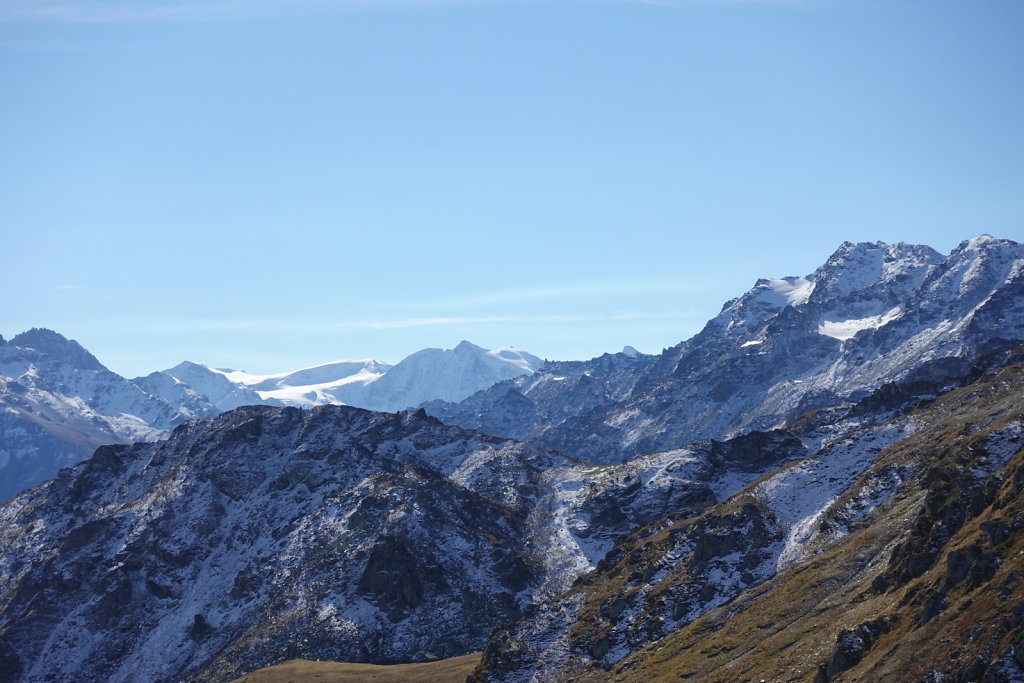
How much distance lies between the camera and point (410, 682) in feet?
636

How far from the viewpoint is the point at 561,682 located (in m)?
167

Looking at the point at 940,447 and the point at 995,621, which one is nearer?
the point at 995,621

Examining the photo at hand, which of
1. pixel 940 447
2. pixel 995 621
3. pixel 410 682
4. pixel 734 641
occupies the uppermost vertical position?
pixel 940 447

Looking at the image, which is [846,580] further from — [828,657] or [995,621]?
[995,621]

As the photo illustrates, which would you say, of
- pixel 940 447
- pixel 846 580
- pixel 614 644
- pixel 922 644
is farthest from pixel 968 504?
pixel 614 644

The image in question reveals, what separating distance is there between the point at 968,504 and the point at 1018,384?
8196 cm

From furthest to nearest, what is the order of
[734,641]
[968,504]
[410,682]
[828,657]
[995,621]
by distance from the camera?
[410,682]
[734,641]
[968,504]
[828,657]
[995,621]

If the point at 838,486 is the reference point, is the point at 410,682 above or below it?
below

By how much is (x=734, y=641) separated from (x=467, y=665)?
230ft

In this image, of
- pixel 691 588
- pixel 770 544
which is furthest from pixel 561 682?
pixel 770 544

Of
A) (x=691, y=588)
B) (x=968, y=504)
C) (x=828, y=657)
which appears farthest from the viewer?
(x=691, y=588)

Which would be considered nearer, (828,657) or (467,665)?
(828,657)

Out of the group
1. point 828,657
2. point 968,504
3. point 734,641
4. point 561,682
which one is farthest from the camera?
point 561,682

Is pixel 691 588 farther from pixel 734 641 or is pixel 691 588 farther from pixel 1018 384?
pixel 1018 384
